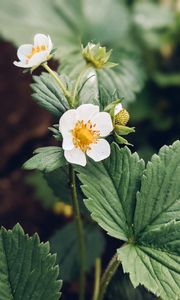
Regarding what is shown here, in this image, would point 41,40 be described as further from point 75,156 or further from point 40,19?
point 40,19

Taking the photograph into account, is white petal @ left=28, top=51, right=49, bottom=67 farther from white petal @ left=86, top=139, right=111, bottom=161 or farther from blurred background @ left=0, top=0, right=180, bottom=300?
blurred background @ left=0, top=0, right=180, bottom=300

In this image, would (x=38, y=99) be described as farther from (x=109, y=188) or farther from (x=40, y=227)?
(x=40, y=227)

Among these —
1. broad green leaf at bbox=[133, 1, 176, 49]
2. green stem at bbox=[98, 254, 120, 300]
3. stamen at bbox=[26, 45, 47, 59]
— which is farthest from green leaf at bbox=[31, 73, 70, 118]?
broad green leaf at bbox=[133, 1, 176, 49]

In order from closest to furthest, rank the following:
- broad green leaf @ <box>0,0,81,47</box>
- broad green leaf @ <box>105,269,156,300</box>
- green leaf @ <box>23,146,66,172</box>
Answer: green leaf @ <box>23,146,66,172</box> → broad green leaf @ <box>105,269,156,300</box> → broad green leaf @ <box>0,0,81,47</box>

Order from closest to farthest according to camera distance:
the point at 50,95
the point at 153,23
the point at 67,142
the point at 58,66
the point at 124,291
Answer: the point at 67,142
the point at 50,95
the point at 124,291
the point at 58,66
the point at 153,23

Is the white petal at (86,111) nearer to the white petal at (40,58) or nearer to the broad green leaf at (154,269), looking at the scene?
the white petal at (40,58)

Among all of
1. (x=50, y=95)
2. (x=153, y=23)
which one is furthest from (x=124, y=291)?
(x=153, y=23)
